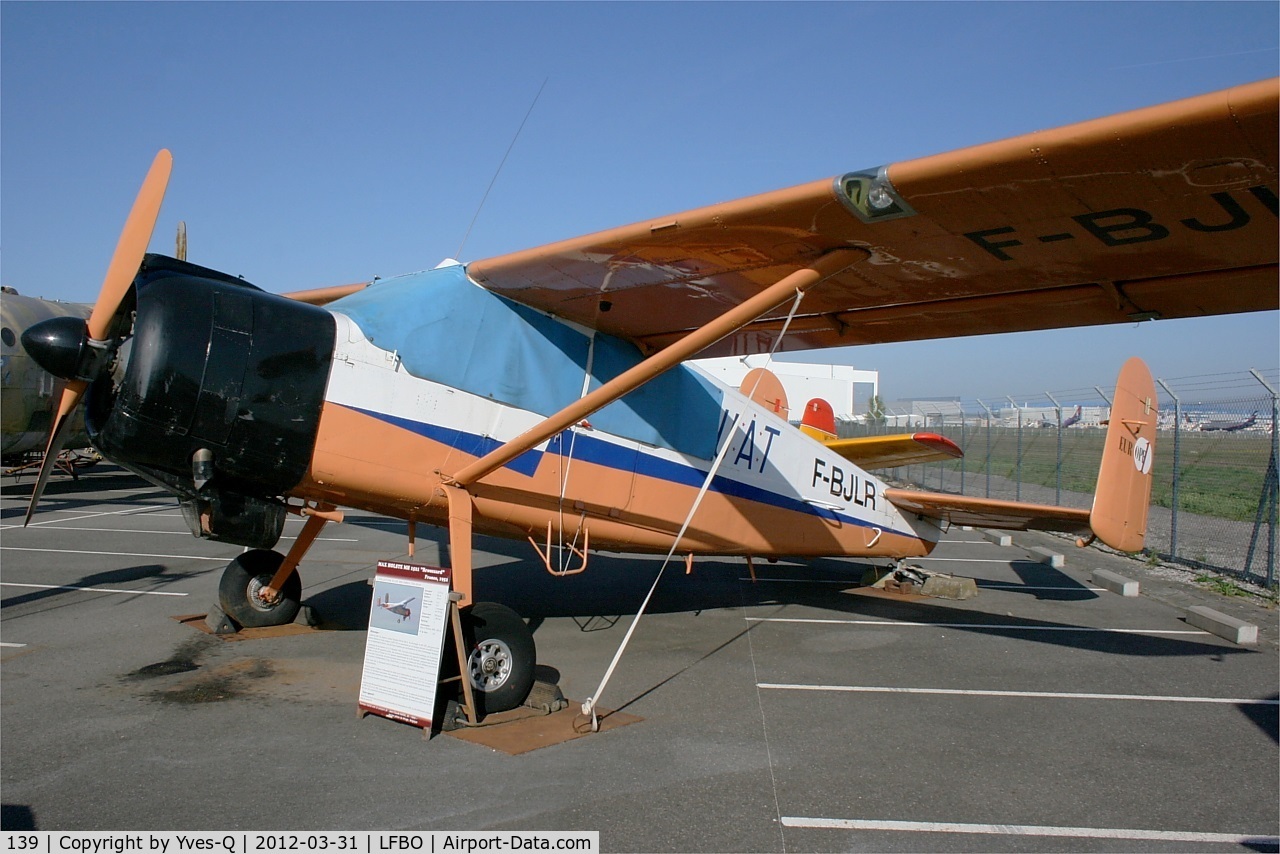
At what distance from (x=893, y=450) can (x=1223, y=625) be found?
3.61 meters

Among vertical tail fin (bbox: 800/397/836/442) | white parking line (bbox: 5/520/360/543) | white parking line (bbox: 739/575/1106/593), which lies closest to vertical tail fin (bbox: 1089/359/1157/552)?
white parking line (bbox: 739/575/1106/593)

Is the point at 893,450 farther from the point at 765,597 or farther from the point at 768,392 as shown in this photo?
the point at 765,597

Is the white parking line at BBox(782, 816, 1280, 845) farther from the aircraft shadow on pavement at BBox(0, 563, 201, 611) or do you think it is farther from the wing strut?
the aircraft shadow on pavement at BBox(0, 563, 201, 611)

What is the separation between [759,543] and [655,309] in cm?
278

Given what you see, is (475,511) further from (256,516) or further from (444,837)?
(444,837)

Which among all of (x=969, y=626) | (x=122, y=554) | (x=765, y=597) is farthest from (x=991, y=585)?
(x=122, y=554)

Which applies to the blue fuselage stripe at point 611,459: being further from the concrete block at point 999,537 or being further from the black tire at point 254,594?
the concrete block at point 999,537

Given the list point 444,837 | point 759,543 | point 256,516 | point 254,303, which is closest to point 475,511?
point 256,516

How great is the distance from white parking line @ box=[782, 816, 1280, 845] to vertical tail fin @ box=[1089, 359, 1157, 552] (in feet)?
9.15

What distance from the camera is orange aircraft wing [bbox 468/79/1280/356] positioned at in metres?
3.85

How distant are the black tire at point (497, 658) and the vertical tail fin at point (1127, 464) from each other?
427 centimetres

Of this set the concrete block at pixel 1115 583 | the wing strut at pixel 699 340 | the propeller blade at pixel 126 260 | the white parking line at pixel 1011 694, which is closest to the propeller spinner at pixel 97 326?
the propeller blade at pixel 126 260

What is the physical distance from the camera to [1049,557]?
12.8m

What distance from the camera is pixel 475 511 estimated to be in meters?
6.04
